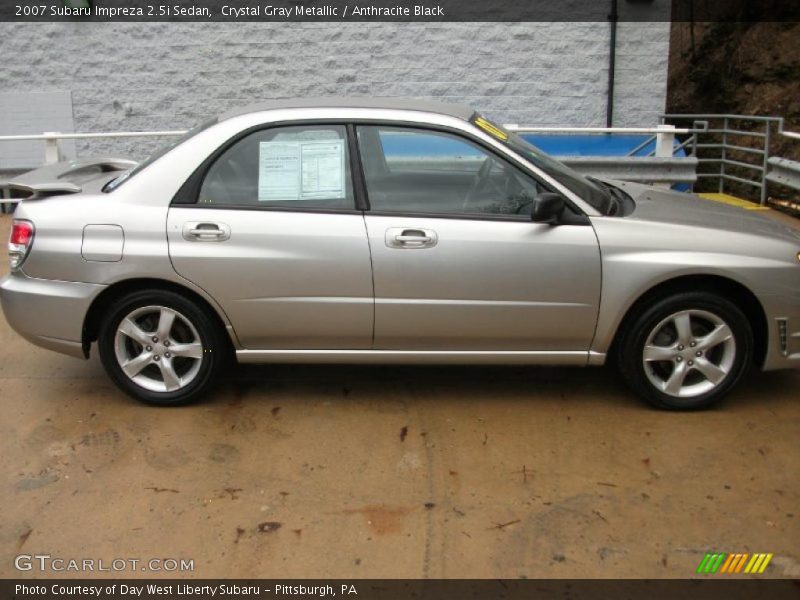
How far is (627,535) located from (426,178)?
218cm

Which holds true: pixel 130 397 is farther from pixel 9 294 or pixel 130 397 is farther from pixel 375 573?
pixel 375 573

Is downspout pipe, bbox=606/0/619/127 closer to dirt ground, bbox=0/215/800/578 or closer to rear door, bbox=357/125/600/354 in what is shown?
dirt ground, bbox=0/215/800/578

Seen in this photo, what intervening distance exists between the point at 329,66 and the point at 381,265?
21.2 ft

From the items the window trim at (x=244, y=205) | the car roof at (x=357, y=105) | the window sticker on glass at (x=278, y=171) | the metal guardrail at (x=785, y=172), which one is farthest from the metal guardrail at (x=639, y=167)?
the window sticker on glass at (x=278, y=171)

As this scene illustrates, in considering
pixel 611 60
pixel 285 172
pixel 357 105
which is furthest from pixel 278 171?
pixel 611 60

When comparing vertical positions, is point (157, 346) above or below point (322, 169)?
below

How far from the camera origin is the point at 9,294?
486 centimetres

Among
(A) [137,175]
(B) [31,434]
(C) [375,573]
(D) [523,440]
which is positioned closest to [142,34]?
(A) [137,175]

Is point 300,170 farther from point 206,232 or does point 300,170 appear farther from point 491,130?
point 491,130

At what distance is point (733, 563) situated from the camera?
11.5 feet

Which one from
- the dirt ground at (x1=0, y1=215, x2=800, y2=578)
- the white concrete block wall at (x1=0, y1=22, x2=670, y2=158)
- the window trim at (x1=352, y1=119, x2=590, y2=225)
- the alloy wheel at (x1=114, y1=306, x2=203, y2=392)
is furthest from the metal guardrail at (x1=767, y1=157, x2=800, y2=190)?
the alloy wheel at (x1=114, y1=306, x2=203, y2=392)

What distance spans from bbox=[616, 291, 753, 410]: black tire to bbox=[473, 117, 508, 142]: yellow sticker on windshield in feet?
4.01

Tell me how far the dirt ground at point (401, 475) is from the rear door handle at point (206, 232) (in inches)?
38.4

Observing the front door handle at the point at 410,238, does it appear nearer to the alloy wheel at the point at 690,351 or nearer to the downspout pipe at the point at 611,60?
the alloy wheel at the point at 690,351
